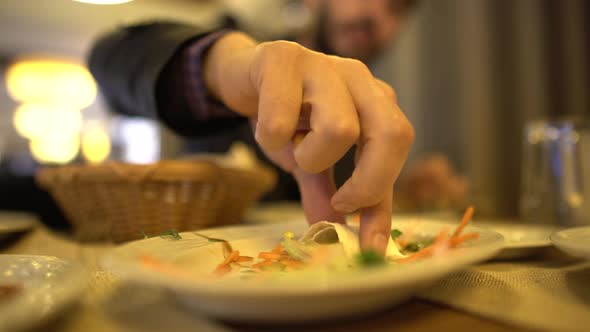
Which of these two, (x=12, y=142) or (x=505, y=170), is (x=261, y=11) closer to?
(x=505, y=170)

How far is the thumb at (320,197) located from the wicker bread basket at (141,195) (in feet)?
0.82

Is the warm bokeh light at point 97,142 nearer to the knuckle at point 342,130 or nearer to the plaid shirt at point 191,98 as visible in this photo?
the plaid shirt at point 191,98

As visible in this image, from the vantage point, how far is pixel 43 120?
533 cm

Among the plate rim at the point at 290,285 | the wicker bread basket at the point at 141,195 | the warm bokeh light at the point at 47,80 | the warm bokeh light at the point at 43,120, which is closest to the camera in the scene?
the plate rim at the point at 290,285

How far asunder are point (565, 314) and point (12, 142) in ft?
20.5

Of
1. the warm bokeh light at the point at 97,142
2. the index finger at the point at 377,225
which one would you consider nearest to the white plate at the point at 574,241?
the index finger at the point at 377,225

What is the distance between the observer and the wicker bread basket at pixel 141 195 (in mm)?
639

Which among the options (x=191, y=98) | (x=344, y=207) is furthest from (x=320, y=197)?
(x=191, y=98)

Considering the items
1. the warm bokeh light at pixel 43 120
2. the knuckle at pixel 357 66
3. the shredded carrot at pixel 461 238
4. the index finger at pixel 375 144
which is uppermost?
the knuckle at pixel 357 66

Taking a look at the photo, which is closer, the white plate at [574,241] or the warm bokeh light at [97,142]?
the white plate at [574,241]

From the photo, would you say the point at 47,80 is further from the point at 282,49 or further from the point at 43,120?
the point at 282,49

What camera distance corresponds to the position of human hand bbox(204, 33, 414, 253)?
0.36 meters

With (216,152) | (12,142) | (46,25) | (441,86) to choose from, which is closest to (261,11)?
(441,86)

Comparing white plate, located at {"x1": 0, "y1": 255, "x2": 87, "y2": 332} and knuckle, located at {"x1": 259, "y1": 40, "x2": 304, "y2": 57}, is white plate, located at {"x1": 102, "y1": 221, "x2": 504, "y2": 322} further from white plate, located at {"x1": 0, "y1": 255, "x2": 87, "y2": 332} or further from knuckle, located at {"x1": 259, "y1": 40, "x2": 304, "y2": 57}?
knuckle, located at {"x1": 259, "y1": 40, "x2": 304, "y2": 57}
